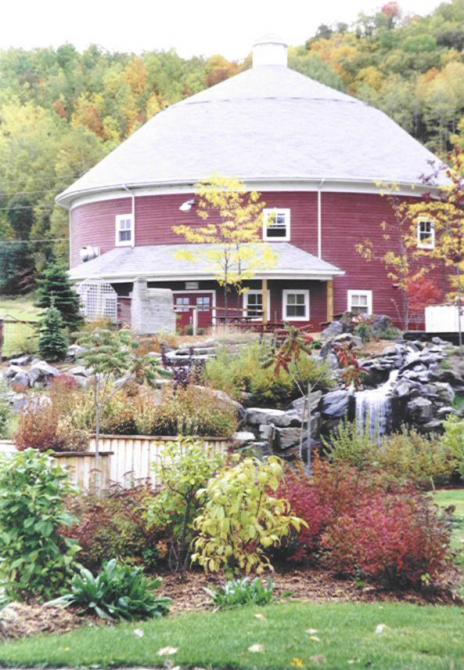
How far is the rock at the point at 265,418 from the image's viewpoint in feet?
67.7

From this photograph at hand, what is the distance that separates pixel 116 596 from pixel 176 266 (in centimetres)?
2894

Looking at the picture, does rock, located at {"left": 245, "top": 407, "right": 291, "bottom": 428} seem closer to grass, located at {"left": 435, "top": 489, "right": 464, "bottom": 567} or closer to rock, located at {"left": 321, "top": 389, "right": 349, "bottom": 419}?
rock, located at {"left": 321, "top": 389, "right": 349, "bottom": 419}

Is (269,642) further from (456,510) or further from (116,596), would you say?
(456,510)

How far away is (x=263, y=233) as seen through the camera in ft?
130

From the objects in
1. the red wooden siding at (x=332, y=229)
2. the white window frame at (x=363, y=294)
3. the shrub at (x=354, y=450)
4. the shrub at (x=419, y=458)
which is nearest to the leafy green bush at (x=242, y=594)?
the shrub at (x=419, y=458)

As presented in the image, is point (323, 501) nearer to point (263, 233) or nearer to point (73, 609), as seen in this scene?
point (73, 609)

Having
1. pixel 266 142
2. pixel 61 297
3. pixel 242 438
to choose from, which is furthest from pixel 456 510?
pixel 266 142

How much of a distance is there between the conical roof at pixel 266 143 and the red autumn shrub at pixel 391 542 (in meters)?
29.3

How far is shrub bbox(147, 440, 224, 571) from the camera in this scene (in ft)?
34.7

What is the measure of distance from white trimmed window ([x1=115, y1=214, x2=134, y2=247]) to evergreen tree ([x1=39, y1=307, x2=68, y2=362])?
1381cm

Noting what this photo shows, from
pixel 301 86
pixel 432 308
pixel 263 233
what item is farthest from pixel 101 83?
pixel 432 308

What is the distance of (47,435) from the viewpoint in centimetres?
1484

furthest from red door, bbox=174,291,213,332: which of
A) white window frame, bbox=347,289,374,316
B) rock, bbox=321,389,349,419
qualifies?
rock, bbox=321,389,349,419

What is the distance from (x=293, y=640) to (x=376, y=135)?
123 feet
